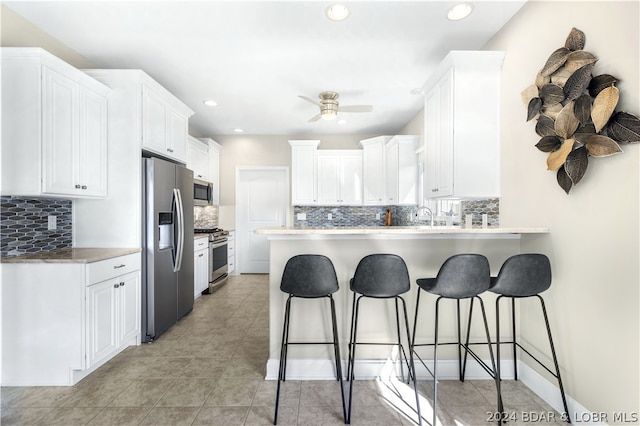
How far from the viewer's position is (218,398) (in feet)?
6.30

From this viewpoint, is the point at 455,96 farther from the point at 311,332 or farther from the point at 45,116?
the point at 45,116

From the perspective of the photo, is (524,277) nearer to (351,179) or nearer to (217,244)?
(351,179)

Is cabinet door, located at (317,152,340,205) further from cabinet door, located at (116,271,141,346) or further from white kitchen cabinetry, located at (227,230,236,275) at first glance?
cabinet door, located at (116,271,141,346)

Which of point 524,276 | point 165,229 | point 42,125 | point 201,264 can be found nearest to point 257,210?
point 201,264

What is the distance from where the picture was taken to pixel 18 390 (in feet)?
6.51

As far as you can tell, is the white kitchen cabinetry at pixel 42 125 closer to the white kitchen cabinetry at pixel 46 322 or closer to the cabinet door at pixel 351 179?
the white kitchen cabinetry at pixel 46 322

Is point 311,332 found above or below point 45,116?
below

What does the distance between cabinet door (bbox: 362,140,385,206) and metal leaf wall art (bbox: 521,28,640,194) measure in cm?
299

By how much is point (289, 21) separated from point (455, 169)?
1690 millimetres

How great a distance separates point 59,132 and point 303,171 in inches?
131

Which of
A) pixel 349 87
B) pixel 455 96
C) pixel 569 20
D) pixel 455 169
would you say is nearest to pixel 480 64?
pixel 455 96

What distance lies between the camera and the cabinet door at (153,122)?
2703mm

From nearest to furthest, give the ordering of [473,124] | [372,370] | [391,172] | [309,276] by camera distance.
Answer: [309,276] < [372,370] < [473,124] < [391,172]

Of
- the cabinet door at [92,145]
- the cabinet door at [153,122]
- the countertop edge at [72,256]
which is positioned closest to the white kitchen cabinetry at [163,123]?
the cabinet door at [153,122]
